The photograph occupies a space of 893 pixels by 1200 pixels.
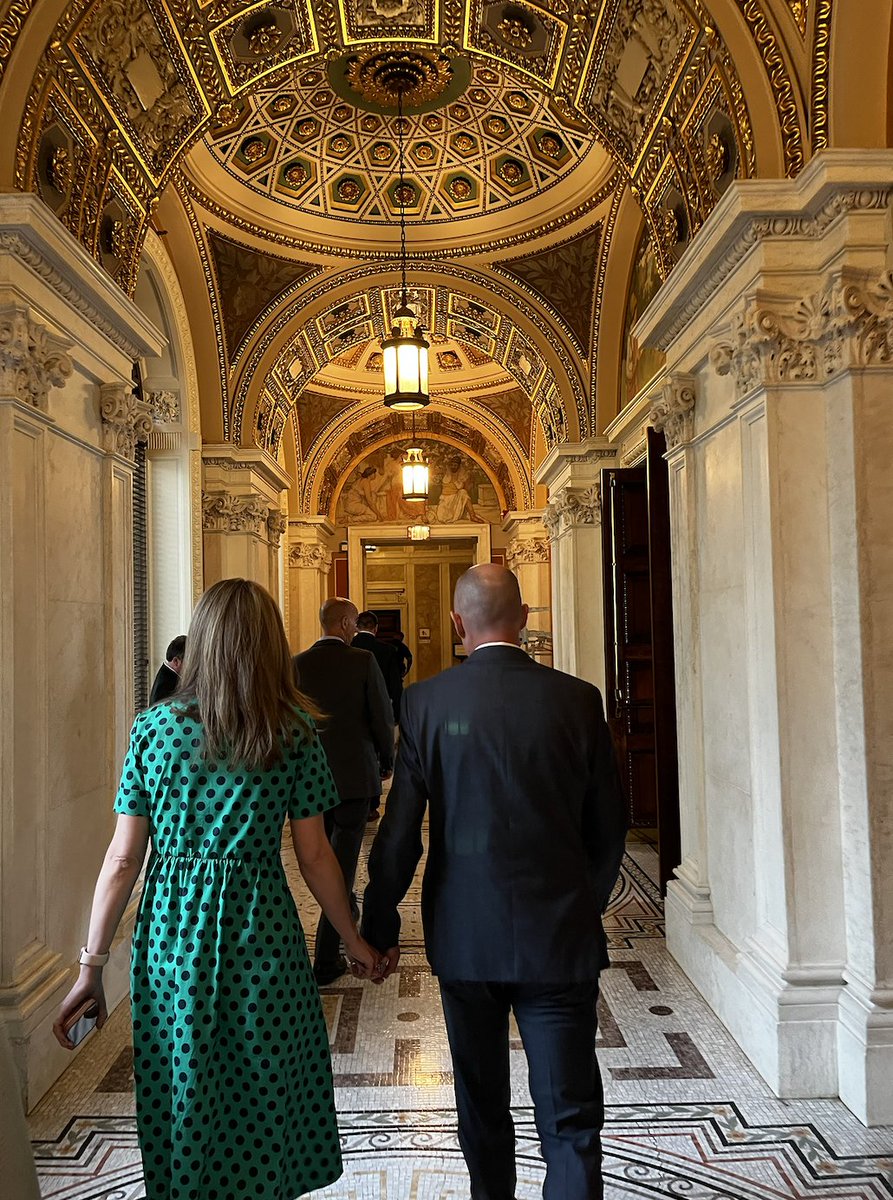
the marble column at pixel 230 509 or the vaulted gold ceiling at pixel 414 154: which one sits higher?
the vaulted gold ceiling at pixel 414 154

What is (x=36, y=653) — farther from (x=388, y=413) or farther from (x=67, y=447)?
(x=388, y=413)

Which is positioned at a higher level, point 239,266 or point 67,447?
point 239,266

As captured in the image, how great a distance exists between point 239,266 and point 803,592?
26.1 ft

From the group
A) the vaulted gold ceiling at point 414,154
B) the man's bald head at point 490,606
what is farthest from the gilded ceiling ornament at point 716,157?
the man's bald head at point 490,606

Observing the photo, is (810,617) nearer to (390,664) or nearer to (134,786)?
(134,786)

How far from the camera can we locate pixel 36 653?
4.15 metres

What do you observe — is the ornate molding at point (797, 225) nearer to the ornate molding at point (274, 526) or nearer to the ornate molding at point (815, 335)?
the ornate molding at point (815, 335)

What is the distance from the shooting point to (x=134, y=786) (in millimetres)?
2305

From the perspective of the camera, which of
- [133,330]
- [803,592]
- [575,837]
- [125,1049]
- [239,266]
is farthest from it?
[239,266]

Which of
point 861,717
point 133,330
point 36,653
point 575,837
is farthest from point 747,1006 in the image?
point 133,330

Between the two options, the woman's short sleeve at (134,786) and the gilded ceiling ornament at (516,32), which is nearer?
the woman's short sleeve at (134,786)

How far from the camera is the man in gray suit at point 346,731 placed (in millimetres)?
4961

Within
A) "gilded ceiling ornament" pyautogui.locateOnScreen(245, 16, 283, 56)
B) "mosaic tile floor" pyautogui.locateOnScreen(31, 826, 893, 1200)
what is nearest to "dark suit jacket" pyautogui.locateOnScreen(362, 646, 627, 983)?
"mosaic tile floor" pyautogui.locateOnScreen(31, 826, 893, 1200)

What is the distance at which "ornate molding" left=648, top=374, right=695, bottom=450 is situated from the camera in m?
5.05
